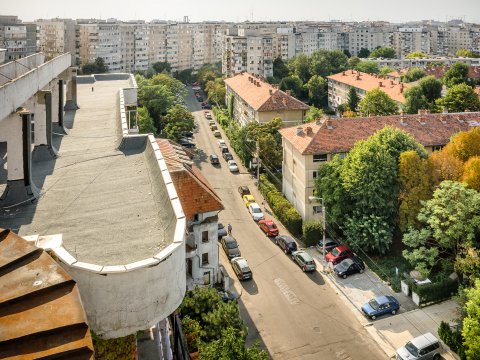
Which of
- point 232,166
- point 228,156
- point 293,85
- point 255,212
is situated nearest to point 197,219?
point 255,212

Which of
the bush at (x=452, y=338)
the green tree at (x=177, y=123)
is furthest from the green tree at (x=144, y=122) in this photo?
the bush at (x=452, y=338)

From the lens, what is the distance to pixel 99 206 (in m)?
13.3

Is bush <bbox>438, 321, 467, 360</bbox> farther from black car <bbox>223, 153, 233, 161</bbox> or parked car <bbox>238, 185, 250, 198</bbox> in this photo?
black car <bbox>223, 153, 233, 161</bbox>

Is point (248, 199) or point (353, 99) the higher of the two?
point (353, 99)

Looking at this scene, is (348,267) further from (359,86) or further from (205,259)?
(359,86)

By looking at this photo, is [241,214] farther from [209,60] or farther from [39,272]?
[209,60]

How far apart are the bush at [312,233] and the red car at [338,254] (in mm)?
2767

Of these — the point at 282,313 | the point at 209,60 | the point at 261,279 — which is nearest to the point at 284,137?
the point at 261,279

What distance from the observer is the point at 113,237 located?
447 inches

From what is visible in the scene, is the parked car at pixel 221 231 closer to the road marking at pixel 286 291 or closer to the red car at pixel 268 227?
the red car at pixel 268 227

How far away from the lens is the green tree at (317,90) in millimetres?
99500

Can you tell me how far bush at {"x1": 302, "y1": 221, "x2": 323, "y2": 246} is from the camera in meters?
37.4

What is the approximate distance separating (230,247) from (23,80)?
22635 mm

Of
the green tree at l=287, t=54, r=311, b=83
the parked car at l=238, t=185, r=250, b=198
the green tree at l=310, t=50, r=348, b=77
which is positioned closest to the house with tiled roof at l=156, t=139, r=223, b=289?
the parked car at l=238, t=185, r=250, b=198
